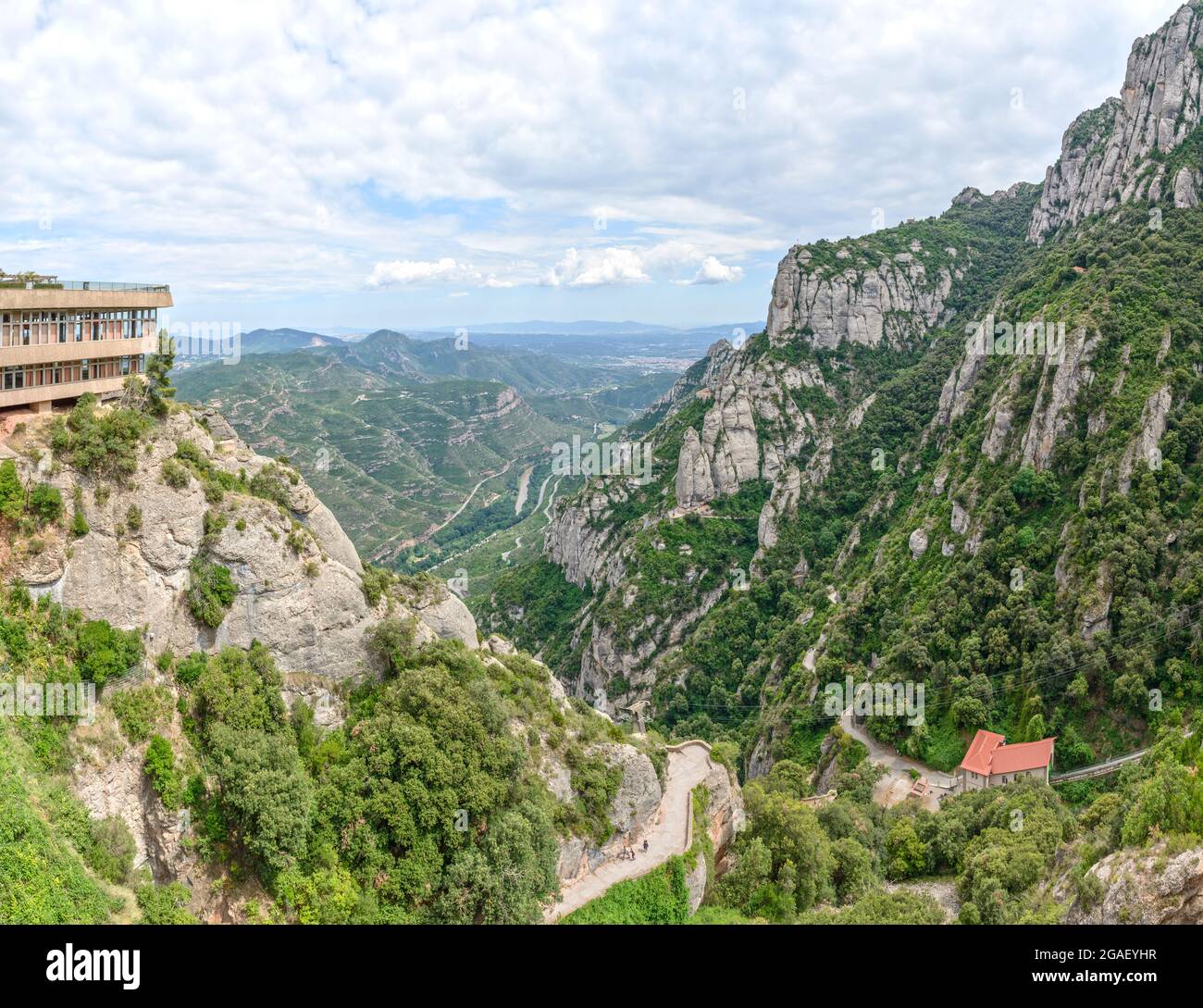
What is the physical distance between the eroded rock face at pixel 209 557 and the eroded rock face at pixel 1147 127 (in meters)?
127

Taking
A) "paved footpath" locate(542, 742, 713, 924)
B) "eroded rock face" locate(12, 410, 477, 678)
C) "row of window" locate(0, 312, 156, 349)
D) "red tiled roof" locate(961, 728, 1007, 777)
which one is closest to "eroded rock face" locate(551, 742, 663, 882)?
"paved footpath" locate(542, 742, 713, 924)

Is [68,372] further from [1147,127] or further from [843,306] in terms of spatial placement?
[1147,127]

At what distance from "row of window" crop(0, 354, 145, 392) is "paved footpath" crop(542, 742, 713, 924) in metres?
31.8

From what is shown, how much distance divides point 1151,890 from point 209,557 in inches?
1591

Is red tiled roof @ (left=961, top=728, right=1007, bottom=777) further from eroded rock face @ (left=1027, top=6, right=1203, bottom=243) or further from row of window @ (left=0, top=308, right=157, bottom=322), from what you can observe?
eroded rock face @ (left=1027, top=6, right=1203, bottom=243)

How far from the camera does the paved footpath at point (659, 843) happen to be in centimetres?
3619

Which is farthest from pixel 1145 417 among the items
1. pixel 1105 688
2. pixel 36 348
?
pixel 36 348

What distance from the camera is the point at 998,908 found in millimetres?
40812

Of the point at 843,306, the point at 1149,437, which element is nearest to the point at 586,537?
the point at 843,306

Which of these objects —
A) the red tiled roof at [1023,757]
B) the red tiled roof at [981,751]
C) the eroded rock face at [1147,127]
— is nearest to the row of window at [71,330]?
the red tiled roof at [981,751]

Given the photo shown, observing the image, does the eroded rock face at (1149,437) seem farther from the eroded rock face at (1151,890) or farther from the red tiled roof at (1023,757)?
the eroded rock face at (1151,890)

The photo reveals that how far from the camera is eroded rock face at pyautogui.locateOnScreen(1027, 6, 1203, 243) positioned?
12225cm

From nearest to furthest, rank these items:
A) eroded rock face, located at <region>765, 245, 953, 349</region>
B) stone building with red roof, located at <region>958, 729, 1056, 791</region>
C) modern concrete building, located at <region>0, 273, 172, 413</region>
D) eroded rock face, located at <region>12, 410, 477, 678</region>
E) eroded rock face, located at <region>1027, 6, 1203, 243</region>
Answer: eroded rock face, located at <region>12, 410, 477, 678</region> < modern concrete building, located at <region>0, 273, 172, 413</region> < stone building with red roof, located at <region>958, 729, 1056, 791</region> < eroded rock face, located at <region>1027, 6, 1203, 243</region> < eroded rock face, located at <region>765, 245, 953, 349</region>

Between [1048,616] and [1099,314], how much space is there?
124 feet
